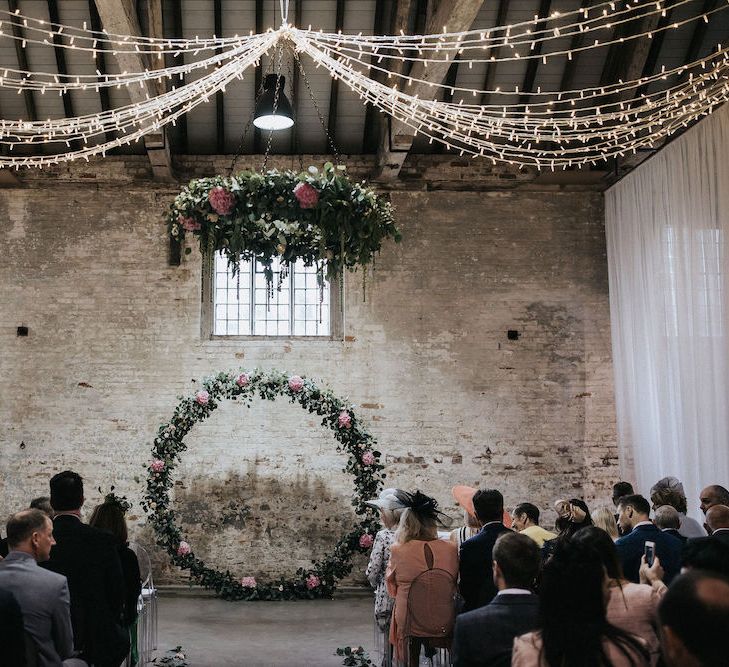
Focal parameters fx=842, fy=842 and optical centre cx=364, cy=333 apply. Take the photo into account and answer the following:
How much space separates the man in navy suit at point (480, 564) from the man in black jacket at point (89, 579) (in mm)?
1825

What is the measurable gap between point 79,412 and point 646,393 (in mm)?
6493

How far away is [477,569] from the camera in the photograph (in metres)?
4.61

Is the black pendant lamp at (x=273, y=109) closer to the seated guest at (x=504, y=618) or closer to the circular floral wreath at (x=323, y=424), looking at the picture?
the circular floral wreath at (x=323, y=424)

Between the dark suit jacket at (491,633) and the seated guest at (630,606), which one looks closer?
the dark suit jacket at (491,633)

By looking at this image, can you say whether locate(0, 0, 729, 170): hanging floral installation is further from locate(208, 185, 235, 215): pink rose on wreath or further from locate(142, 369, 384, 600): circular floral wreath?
locate(142, 369, 384, 600): circular floral wreath

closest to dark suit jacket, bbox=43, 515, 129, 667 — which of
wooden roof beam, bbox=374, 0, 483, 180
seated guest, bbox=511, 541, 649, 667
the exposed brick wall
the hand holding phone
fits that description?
seated guest, bbox=511, 541, 649, 667

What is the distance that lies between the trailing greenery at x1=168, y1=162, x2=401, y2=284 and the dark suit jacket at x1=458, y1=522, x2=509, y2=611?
2222mm

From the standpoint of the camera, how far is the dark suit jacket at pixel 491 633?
282 centimetres

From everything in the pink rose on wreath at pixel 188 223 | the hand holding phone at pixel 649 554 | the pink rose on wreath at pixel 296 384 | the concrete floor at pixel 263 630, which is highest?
the pink rose on wreath at pixel 188 223

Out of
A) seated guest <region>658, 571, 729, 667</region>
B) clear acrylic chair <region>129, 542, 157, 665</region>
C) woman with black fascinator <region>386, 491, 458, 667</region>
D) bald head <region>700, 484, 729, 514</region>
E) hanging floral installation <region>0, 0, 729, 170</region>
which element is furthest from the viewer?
hanging floral installation <region>0, 0, 729, 170</region>

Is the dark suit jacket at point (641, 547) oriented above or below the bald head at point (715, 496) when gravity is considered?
below

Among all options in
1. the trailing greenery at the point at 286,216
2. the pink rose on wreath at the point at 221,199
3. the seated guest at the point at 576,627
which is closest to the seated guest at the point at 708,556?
the seated guest at the point at 576,627

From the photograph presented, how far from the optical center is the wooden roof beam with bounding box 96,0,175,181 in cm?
733

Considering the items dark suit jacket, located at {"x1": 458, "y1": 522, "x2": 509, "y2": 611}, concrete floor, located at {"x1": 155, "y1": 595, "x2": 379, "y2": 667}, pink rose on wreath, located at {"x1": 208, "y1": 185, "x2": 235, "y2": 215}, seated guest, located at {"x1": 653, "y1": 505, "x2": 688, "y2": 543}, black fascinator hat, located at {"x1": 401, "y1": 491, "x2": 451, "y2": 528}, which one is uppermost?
pink rose on wreath, located at {"x1": 208, "y1": 185, "x2": 235, "y2": 215}
